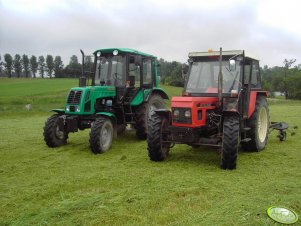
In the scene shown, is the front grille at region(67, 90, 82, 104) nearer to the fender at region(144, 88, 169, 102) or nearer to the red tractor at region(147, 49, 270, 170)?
the fender at region(144, 88, 169, 102)

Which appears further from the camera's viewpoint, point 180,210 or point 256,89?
point 256,89

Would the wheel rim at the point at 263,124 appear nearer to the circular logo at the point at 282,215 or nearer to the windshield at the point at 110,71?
the windshield at the point at 110,71

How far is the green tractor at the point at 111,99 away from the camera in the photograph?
813 cm

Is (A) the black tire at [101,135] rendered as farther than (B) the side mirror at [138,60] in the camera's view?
No

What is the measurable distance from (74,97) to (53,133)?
3.33 ft

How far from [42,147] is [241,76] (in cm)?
503

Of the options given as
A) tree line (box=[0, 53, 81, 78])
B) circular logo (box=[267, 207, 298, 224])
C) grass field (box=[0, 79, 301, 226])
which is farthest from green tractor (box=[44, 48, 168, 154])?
tree line (box=[0, 53, 81, 78])

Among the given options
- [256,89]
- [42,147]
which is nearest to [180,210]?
[256,89]

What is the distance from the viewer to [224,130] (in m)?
6.04

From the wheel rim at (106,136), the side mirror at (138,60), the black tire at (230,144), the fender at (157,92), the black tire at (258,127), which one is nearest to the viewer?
the black tire at (230,144)

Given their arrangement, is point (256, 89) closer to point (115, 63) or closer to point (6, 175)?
point (115, 63)

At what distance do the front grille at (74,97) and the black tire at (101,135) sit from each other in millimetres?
888

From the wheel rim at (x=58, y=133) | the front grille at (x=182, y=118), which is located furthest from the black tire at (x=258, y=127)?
the wheel rim at (x=58, y=133)

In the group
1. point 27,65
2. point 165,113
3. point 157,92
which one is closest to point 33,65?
point 27,65
